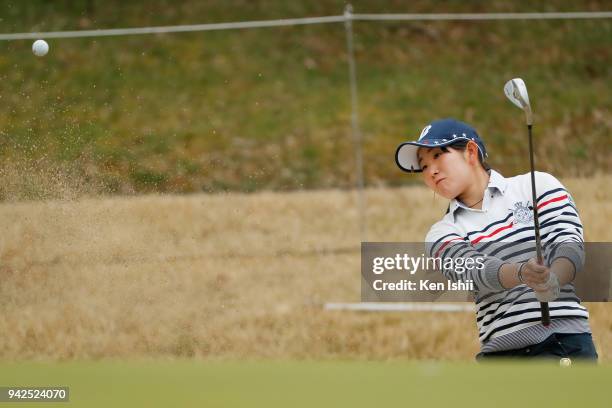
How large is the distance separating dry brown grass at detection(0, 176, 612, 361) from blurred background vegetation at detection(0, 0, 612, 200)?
1988 millimetres

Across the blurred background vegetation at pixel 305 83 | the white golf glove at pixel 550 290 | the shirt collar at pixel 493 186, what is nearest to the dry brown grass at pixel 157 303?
the blurred background vegetation at pixel 305 83

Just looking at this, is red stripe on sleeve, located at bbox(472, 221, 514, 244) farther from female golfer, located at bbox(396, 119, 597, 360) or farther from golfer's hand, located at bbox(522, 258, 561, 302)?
golfer's hand, located at bbox(522, 258, 561, 302)

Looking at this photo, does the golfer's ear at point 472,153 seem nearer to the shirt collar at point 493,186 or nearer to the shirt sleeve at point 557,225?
the shirt collar at point 493,186

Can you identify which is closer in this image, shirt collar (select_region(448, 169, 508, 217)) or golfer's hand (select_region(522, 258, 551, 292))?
golfer's hand (select_region(522, 258, 551, 292))

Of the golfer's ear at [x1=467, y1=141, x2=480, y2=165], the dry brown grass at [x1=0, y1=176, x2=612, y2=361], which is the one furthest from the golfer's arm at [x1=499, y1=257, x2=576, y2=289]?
the dry brown grass at [x1=0, y1=176, x2=612, y2=361]

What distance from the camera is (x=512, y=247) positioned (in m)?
3.81

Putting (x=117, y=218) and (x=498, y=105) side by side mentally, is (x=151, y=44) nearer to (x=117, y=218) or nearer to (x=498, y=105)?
(x=498, y=105)

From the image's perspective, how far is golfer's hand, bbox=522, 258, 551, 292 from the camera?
11.7ft

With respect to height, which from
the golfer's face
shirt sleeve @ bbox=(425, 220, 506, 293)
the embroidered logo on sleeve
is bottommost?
shirt sleeve @ bbox=(425, 220, 506, 293)

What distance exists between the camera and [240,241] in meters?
8.50

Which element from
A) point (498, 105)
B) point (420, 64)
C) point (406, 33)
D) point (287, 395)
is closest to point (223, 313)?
point (287, 395)

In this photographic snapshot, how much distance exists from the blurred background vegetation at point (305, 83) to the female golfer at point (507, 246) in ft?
17.8

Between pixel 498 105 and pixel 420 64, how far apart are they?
1.76 meters

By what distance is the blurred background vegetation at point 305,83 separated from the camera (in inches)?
472
